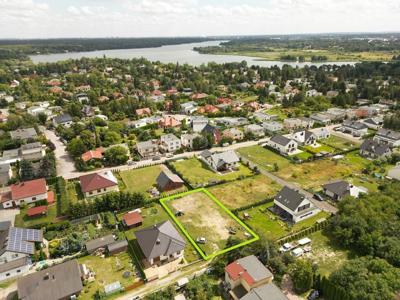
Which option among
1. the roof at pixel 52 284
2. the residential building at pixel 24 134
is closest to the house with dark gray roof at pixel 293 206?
the roof at pixel 52 284

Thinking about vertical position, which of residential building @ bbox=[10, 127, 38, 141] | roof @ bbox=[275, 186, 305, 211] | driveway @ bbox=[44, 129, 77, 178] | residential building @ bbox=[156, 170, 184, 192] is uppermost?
roof @ bbox=[275, 186, 305, 211]

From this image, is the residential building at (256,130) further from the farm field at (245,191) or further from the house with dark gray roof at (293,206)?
the house with dark gray roof at (293,206)

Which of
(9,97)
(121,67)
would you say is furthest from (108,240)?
(121,67)

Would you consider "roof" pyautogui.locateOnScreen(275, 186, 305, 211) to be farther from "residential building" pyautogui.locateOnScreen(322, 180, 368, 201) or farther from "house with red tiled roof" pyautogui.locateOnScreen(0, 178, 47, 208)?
"house with red tiled roof" pyautogui.locateOnScreen(0, 178, 47, 208)

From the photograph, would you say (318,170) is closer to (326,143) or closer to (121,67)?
(326,143)

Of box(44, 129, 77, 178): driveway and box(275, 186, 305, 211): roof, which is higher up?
box(275, 186, 305, 211): roof

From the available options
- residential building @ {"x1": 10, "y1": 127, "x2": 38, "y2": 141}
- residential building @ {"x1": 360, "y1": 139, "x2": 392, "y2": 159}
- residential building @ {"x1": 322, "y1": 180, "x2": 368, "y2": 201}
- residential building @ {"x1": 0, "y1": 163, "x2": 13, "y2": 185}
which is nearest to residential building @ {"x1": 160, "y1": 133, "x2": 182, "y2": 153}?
residential building @ {"x1": 0, "y1": 163, "x2": 13, "y2": 185}
